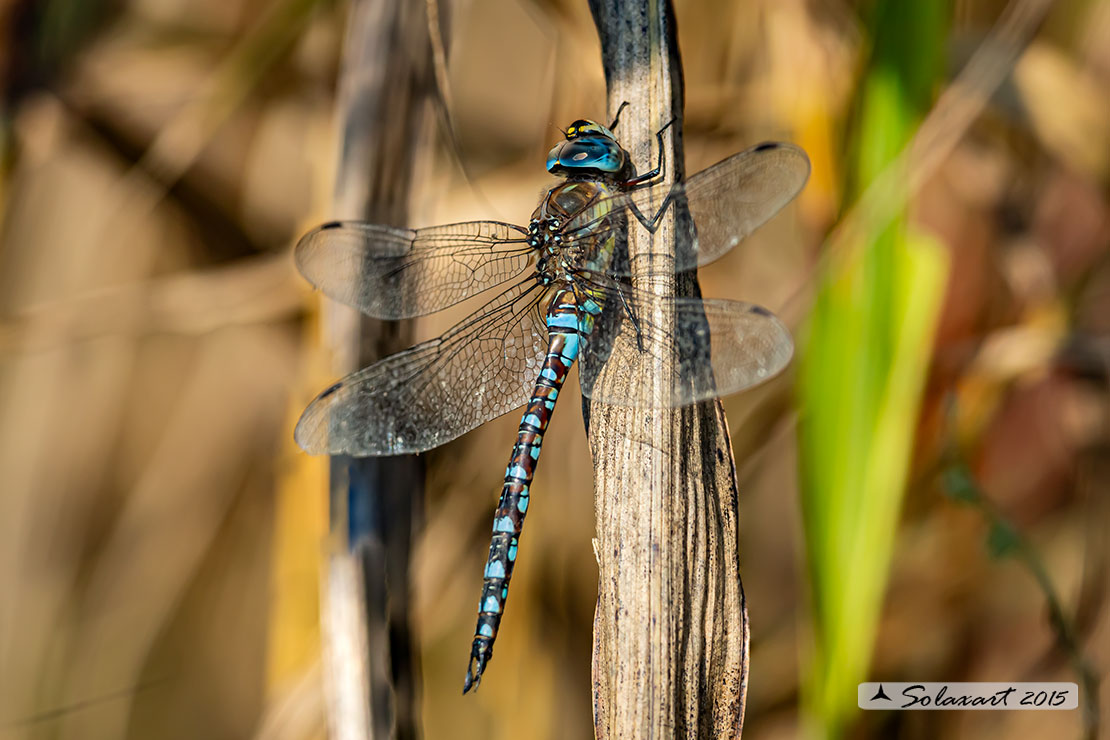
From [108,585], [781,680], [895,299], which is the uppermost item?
[895,299]

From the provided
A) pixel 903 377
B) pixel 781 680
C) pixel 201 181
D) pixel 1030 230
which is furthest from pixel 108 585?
pixel 1030 230

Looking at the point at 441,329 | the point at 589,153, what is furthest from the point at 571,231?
the point at 441,329

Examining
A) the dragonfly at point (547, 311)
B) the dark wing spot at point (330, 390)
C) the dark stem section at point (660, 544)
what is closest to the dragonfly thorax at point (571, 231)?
the dragonfly at point (547, 311)

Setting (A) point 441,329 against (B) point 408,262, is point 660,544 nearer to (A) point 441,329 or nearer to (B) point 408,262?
(B) point 408,262

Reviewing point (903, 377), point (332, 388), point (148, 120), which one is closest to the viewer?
point (332, 388)

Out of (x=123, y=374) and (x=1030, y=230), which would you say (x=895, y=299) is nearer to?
(x=1030, y=230)

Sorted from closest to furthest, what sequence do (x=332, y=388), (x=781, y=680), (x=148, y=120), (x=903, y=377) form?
(x=332, y=388), (x=903, y=377), (x=781, y=680), (x=148, y=120)

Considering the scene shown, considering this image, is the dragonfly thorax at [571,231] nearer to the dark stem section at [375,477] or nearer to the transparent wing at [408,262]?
the transparent wing at [408,262]
